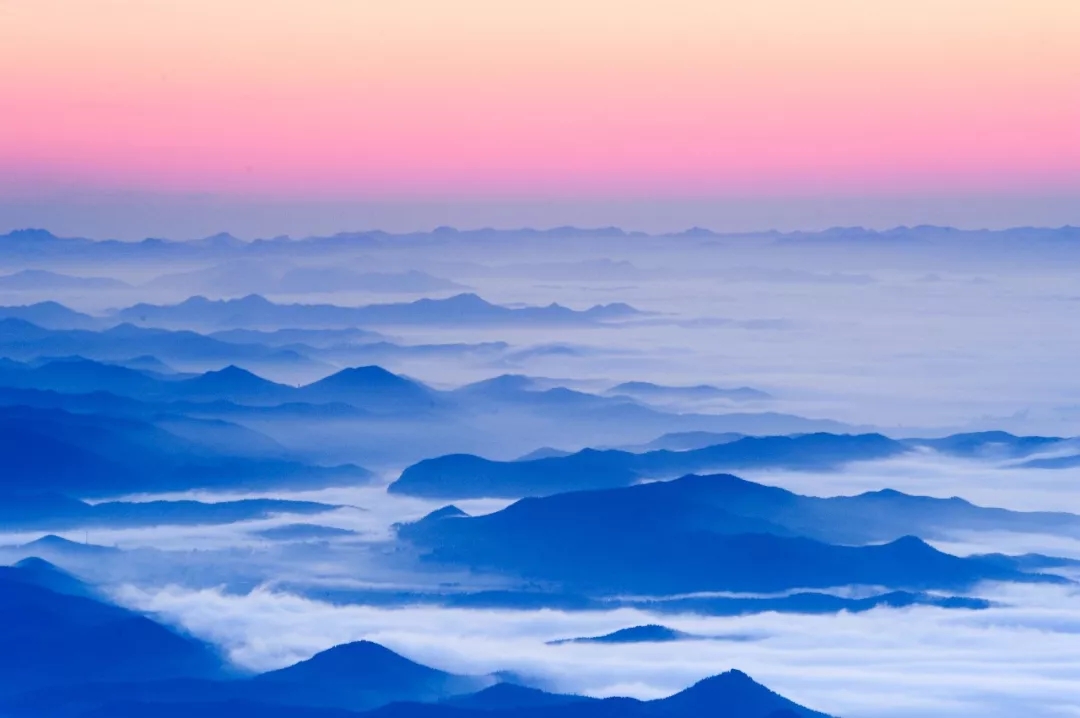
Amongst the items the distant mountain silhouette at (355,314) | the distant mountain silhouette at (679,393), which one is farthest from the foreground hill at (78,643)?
the distant mountain silhouette at (355,314)

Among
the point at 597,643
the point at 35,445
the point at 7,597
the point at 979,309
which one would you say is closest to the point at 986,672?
the point at 597,643

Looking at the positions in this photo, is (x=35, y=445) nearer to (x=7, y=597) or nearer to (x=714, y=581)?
(x=7, y=597)

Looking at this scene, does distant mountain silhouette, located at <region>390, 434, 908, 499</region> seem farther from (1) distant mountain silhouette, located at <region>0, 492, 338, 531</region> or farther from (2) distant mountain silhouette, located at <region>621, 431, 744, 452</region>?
(1) distant mountain silhouette, located at <region>0, 492, 338, 531</region>

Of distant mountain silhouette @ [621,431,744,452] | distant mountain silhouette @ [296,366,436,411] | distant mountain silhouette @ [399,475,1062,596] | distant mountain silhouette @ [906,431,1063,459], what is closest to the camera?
distant mountain silhouette @ [399,475,1062,596]

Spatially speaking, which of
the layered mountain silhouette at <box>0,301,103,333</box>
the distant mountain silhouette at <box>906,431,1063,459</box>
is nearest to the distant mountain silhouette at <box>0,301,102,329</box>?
the layered mountain silhouette at <box>0,301,103,333</box>

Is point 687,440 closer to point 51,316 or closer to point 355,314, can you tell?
point 355,314
